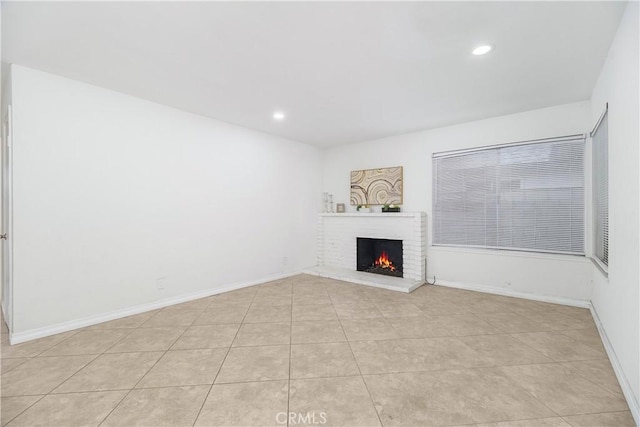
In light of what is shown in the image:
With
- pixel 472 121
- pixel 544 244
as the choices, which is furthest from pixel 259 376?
pixel 472 121

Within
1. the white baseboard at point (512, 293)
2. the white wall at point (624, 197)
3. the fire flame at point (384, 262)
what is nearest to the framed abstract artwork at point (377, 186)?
the fire flame at point (384, 262)

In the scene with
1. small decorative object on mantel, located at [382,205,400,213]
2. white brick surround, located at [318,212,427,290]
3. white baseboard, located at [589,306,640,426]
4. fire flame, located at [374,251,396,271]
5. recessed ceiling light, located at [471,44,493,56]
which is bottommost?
white baseboard, located at [589,306,640,426]

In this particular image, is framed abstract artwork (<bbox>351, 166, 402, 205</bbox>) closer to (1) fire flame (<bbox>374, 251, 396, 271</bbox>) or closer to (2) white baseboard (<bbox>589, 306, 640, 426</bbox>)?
(1) fire flame (<bbox>374, 251, 396, 271</bbox>)

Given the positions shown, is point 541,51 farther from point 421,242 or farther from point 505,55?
point 421,242

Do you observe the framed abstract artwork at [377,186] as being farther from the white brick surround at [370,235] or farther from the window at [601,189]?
the window at [601,189]

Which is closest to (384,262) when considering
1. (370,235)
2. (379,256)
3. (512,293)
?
(379,256)

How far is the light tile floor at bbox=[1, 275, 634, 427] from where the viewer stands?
1.60 meters

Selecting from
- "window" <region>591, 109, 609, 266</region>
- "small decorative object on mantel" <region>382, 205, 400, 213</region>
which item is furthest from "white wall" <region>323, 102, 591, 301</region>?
"window" <region>591, 109, 609, 266</region>

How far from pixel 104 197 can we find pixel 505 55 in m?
4.18

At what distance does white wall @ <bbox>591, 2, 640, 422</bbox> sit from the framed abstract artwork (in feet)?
9.11

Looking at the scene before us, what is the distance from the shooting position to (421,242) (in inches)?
175

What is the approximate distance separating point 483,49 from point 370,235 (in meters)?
3.30

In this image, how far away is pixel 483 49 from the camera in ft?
7.41

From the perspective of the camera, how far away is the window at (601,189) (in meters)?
2.53
